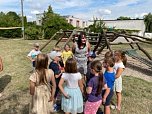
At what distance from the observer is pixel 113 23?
5347 centimetres

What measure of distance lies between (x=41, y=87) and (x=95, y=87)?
898 millimetres

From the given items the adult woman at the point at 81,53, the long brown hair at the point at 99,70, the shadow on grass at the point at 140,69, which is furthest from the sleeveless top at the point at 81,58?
the shadow on grass at the point at 140,69

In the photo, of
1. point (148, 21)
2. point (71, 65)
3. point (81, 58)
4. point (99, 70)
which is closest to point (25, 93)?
point (81, 58)

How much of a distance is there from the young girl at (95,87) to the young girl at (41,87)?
64cm

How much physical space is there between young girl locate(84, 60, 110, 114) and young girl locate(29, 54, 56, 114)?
2.09 feet

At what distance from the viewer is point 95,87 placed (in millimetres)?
4078

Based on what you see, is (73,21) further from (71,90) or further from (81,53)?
(71,90)

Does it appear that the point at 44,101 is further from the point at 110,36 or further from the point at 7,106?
the point at 110,36

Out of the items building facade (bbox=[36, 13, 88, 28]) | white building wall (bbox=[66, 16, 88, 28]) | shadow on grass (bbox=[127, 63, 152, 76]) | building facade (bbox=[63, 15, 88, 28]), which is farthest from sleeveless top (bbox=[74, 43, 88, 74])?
white building wall (bbox=[66, 16, 88, 28])

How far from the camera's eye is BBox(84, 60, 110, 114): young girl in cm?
404

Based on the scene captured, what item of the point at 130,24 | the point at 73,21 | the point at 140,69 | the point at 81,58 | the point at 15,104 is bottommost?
the point at 15,104

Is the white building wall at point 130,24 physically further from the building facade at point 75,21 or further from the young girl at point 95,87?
the young girl at point 95,87

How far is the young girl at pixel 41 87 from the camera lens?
3.74m

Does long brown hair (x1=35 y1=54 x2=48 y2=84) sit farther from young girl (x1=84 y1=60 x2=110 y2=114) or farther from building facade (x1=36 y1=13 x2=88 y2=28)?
building facade (x1=36 y1=13 x2=88 y2=28)
